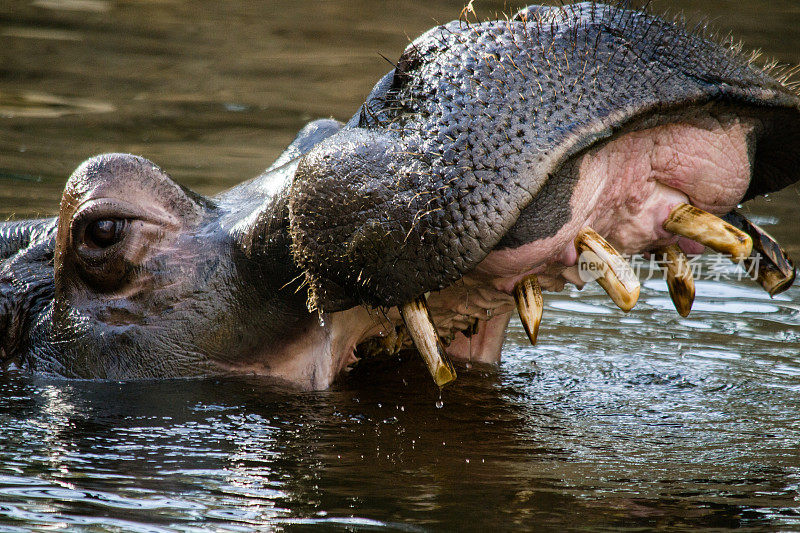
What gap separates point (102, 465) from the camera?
11.9 feet

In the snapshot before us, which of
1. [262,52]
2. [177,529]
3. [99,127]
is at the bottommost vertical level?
[177,529]

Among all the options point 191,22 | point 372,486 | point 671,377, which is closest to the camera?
point 372,486

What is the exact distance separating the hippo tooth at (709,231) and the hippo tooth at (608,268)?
0.24 m

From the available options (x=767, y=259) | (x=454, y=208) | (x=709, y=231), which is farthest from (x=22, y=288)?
(x=767, y=259)

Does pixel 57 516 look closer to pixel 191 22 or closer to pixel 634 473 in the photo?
pixel 634 473

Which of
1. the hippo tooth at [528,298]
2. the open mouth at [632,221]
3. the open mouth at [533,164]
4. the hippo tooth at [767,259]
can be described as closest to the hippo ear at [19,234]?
the open mouth at [533,164]

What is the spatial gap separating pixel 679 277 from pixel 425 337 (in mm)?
858

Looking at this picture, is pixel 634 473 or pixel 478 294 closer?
pixel 634 473

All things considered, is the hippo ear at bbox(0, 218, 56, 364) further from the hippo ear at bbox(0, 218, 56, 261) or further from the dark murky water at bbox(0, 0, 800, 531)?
the dark murky water at bbox(0, 0, 800, 531)

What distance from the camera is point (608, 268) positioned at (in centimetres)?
343

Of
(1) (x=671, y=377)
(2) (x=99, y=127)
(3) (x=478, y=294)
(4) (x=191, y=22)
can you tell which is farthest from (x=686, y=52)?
(4) (x=191, y=22)

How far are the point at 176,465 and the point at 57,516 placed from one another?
1.79ft

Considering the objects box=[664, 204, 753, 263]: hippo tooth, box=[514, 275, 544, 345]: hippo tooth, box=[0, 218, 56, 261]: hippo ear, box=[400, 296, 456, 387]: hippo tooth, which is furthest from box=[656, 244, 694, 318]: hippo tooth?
box=[0, 218, 56, 261]: hippo ear

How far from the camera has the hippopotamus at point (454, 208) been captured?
338 centimetres
